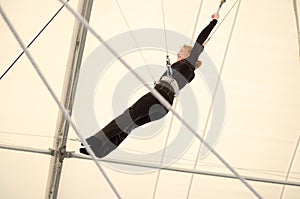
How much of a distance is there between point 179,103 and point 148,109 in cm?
115

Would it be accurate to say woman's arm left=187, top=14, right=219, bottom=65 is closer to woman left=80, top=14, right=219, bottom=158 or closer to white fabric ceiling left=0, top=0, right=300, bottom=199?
woman left=80, top=14, right=219, bottom=158

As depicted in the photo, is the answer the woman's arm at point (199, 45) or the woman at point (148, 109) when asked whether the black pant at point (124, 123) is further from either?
the woman's arm at point (199, 45)

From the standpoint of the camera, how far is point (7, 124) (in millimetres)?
2672

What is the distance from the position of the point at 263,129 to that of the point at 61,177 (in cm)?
153

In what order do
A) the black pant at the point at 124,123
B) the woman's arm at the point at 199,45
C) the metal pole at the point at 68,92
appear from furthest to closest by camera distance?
the metal pole at the point at 68,92 < the woman's arm at the point at 199,45 < the black pant at the point at 124,123

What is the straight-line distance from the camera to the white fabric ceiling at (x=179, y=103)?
2.61 m

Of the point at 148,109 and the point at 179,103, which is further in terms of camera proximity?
the point at 179,103

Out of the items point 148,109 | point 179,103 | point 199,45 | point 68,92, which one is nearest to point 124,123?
point 148,109

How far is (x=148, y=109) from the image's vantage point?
1.82 metres

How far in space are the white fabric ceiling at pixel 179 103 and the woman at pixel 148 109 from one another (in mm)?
790

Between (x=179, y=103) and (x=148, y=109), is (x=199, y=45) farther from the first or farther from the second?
(x=179, y=103)

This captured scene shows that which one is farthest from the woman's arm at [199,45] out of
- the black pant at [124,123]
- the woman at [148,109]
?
the black pant at [124,123]

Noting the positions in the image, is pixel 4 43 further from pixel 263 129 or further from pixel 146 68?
pixel 263 129

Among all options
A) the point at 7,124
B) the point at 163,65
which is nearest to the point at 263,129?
the point at 163,65
